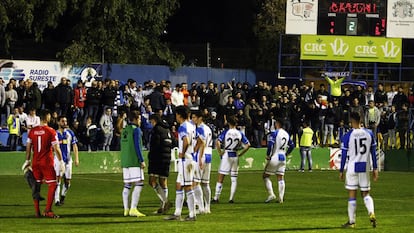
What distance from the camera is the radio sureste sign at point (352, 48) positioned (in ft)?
155

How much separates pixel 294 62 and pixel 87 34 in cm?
1430

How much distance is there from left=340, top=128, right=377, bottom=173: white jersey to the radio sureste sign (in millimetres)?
27028

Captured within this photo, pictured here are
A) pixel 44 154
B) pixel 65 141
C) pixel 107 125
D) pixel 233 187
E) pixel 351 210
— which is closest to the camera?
pixel 351 210

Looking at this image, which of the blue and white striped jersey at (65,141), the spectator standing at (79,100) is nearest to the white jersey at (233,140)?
the blue and white striped jersey at (65,141)

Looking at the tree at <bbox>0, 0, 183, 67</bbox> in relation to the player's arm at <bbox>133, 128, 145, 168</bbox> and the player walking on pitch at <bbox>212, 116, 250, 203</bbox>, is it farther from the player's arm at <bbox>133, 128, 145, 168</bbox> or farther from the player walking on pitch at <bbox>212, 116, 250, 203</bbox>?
the player's arm at <bbox>133, 128, 145, 168</bbox>

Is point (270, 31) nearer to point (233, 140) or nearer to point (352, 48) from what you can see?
point (352, 48)

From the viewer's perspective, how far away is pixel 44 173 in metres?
21.3

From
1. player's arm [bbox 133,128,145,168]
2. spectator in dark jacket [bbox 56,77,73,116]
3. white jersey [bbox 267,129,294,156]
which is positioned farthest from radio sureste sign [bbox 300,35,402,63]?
player's arm [bbox 133,128,145,168]

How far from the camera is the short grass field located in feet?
64.4

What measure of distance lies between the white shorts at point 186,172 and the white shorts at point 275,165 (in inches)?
249

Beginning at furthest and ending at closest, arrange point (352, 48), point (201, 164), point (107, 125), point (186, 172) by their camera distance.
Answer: point (352, 48), point (107, 125), point (201, 164), point (186, 172)

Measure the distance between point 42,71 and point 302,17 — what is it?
11.6 metres

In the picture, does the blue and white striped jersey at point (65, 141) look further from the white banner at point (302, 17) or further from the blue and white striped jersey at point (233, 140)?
the white banner at point (302, 17)

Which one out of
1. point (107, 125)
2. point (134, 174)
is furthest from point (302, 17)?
point (134, 174)
